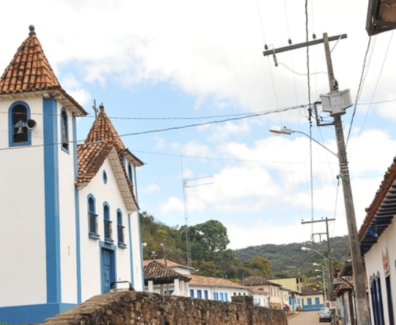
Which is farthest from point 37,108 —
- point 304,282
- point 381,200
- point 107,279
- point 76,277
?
point 304,282

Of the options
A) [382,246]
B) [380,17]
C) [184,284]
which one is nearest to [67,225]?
[382,246]

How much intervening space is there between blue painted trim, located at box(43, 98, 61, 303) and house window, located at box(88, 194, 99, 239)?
2880 millimetres

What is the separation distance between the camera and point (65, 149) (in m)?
19.6

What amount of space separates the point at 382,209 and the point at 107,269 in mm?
14113

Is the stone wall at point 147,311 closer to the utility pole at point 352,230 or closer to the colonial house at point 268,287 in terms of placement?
the utility pole at point 352,230

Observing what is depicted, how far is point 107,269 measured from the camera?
74.8 ft

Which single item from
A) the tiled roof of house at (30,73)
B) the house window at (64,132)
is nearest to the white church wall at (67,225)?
the house window at (64,132)

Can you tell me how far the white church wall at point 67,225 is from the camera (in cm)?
1830

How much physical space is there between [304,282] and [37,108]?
101 meters

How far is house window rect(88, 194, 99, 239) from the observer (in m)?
20.9

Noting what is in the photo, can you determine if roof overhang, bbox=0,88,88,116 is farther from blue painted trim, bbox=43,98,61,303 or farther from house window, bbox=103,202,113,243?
house window, bbox=103,202,113,243

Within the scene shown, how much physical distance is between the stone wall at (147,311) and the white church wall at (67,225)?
446 centimetres

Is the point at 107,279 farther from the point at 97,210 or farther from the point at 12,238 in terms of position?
the point at 12,238

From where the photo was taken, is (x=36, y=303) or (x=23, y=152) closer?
(x=36, y=303)
